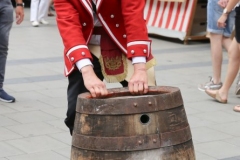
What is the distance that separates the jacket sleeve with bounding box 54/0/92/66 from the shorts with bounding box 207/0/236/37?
4095mm

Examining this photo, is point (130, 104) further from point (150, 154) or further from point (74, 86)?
point (74, 86)

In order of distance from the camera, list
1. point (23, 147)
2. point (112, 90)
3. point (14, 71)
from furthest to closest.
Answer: point (14, 71), point (23, 147), point (112, 90)

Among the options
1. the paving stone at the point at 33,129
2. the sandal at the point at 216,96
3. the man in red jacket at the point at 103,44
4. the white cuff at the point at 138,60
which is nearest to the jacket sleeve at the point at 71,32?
the man in red jacket at the point at 103,44

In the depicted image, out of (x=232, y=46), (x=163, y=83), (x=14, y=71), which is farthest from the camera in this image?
(x=14, y=71)

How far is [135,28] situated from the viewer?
3.46 meters

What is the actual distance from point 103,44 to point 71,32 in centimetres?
32

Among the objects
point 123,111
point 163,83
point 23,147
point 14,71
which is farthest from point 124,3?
point 14,71

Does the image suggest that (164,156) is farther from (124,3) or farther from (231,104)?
(231,104)

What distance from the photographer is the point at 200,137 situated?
5645mm

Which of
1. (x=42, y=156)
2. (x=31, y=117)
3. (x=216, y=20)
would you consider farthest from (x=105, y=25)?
(x=216, y=20)

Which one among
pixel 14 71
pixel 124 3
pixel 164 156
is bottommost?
pixel 14 71

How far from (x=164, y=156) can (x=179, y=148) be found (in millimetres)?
108

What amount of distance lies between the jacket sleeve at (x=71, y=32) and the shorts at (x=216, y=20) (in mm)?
4095

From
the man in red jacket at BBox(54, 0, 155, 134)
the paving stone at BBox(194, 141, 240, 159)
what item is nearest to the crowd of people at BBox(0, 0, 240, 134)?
the man in red jacket at BBox(54, 0, 155, 134)
